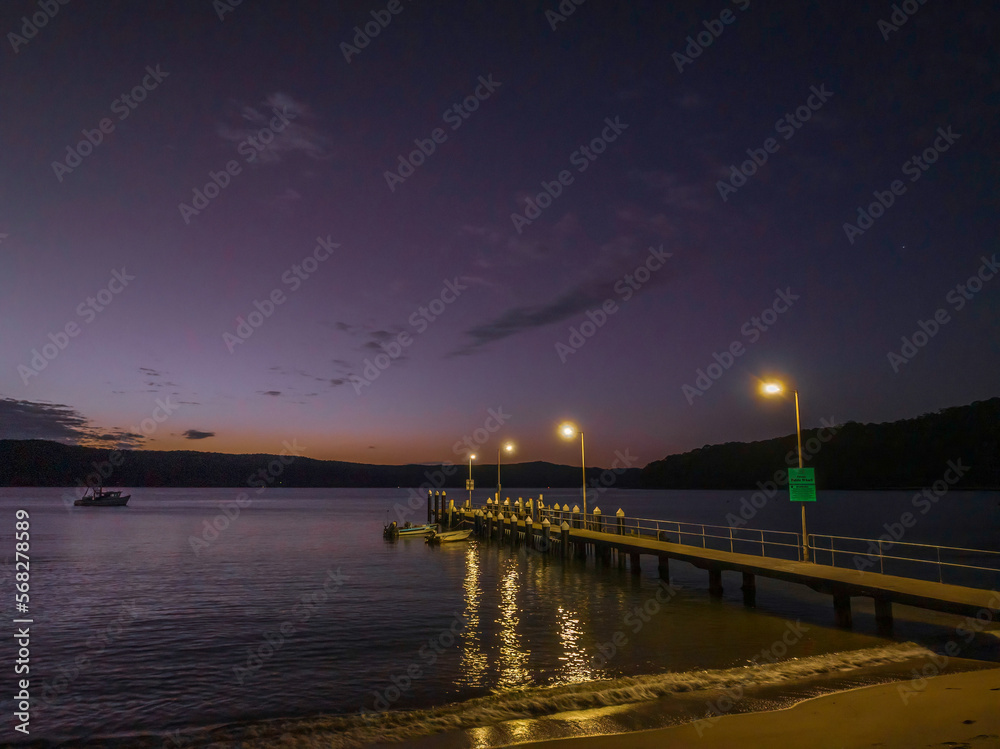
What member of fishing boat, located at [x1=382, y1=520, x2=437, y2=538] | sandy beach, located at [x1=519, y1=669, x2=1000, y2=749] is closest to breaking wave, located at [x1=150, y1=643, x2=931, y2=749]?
sandy beach, located at [x1=519, y1=669, x2=1000, y2=749]

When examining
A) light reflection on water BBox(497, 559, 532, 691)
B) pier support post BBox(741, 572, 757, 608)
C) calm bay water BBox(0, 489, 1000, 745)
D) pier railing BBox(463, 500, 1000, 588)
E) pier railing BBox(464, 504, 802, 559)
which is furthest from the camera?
pier railing BBox(463, 500, 1000, 588)

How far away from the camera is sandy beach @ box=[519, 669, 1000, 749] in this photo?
34.7 feet

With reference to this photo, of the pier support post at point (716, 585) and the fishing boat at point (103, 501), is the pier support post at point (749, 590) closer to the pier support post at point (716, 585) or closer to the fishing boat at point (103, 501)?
the pier support post at point (716, 585)

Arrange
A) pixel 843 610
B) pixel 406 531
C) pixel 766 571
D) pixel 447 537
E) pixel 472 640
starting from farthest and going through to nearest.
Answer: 1. pixel 406 531
2. pixel 447 537
3. pixel 766 571
4. pixel 472 640
5. pixel 843 610

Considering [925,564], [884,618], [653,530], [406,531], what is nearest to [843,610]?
[884,618]

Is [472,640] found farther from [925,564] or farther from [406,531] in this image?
[406,531]

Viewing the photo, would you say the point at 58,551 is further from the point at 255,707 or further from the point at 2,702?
the point at 255,707

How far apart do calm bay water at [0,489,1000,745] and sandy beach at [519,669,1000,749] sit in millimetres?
4088

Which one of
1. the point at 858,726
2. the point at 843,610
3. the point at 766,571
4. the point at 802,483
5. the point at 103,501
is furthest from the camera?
the point at 103,501

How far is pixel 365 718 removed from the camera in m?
13.5

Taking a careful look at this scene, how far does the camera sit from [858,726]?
11320 mm

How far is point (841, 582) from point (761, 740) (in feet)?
34.9

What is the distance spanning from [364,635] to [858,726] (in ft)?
49.9

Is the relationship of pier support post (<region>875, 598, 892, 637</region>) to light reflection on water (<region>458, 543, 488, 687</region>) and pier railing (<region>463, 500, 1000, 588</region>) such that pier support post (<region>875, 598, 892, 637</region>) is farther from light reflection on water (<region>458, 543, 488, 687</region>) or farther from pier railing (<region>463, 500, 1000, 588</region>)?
light reflection on water (<region>458, 543, 488, 687</region>)
